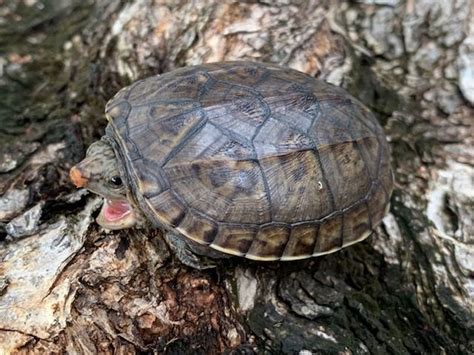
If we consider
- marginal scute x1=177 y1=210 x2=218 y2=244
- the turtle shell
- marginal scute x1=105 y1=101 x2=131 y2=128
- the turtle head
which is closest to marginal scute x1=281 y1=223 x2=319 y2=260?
the turtle shell

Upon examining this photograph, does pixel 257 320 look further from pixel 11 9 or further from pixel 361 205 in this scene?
pixel 11 9

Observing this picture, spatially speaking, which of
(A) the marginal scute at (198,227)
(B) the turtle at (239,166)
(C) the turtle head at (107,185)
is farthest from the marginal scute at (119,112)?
(A) the marginal scute at (198,227)

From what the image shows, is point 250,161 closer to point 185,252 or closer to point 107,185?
point 185,252

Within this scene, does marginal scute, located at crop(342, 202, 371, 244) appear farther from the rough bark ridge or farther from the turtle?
the rough bark ridge

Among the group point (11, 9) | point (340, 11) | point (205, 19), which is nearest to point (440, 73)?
point (340, 11)

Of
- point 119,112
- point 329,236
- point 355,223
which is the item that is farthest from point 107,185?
point 355,223

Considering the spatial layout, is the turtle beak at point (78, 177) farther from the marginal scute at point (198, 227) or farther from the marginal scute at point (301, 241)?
the marginal scute at point (301, 241)
